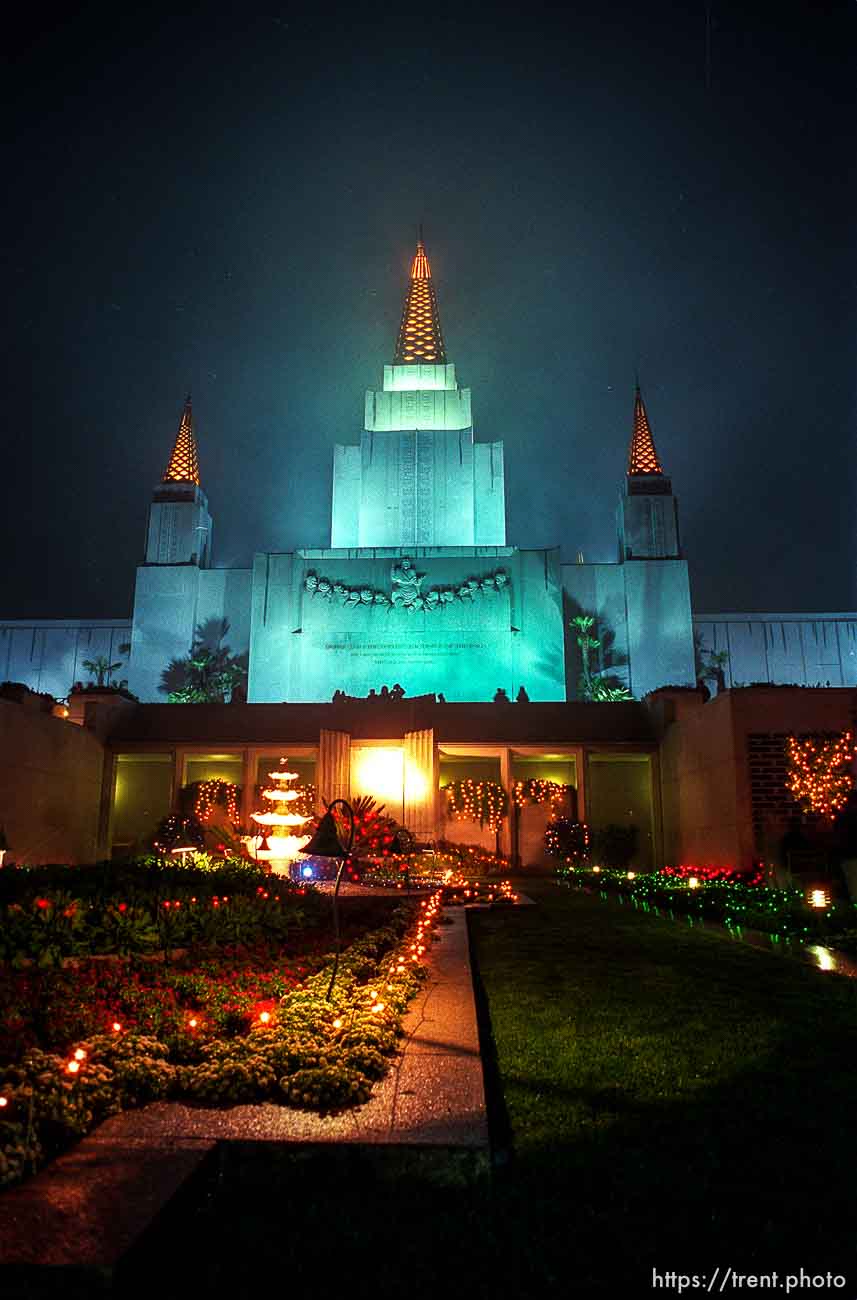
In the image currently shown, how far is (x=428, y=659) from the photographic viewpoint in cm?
3553

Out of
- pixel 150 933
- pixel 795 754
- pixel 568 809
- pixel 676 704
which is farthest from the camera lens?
pixel 568 809

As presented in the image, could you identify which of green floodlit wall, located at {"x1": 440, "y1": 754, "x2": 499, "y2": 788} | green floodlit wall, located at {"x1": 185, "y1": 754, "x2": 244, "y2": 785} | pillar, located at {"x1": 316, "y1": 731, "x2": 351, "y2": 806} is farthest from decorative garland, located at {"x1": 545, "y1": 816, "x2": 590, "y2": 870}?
green floodlit wall, located at {"x1": 185, "y1": 754, "x2": 244, "y2": 785}

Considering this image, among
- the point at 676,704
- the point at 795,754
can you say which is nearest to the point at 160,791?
the point at 676,704

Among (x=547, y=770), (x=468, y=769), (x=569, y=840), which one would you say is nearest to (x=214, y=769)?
(x=468, y=769)

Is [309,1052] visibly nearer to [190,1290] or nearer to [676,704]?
[190,1290]

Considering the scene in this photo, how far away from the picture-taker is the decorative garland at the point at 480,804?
72.1ft

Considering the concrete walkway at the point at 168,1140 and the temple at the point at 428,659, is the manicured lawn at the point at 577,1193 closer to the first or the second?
the concrete walkway at the point at 168,1140

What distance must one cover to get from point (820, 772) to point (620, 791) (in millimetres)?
9971

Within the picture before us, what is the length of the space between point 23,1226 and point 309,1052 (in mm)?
1589

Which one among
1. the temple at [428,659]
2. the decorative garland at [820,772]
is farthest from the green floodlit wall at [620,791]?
the decorative garland at [820,772]

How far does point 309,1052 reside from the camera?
12.1ft

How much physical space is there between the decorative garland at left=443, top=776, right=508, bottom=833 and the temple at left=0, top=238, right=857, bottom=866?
38 cm

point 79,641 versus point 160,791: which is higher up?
point 79,641

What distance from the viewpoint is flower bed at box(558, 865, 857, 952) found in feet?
28.3
